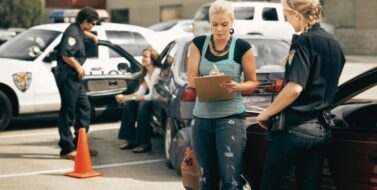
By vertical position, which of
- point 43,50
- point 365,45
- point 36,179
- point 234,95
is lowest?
point 365,45

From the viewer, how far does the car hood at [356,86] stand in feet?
14.5

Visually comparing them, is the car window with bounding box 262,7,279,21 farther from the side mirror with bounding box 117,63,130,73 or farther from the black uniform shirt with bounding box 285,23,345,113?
the black uniform shirt with bounding box 285,23,345,113

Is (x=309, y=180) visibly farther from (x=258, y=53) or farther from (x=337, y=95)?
(x=258, y=53)

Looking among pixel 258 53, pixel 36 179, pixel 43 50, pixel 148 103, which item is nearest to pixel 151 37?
pixel 43 50

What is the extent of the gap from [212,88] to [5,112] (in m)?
6.59

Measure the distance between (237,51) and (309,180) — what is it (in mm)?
994

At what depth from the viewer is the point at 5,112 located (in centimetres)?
1040

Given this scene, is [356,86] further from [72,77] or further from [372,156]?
[72,77]

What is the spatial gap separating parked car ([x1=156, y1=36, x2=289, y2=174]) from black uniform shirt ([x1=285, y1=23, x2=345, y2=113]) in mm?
2483

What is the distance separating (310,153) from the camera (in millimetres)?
4059

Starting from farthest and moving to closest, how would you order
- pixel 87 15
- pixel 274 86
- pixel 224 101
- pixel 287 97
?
pixel 87 15
pixel 274 86
pixel 224 101
pixel 287 97

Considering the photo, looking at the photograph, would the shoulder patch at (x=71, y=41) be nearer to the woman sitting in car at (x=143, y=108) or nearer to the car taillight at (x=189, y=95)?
the woman sitting in car at (x=143, y=108)

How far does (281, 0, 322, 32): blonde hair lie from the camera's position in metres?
3.96

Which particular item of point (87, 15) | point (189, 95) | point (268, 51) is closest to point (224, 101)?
point (189, 95)
